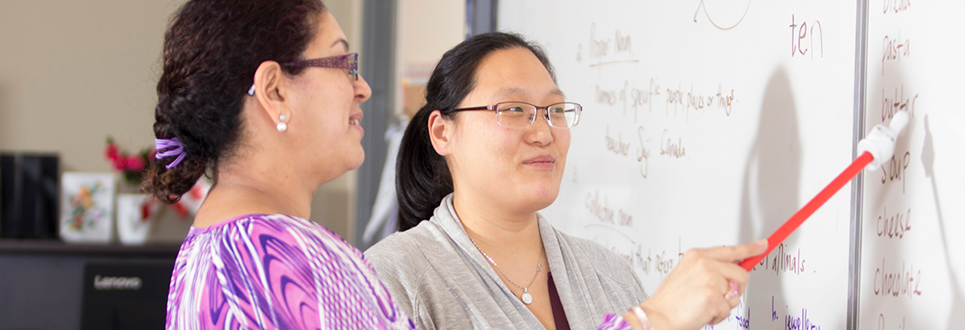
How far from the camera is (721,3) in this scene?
44.3 inches

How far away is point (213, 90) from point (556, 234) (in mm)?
700

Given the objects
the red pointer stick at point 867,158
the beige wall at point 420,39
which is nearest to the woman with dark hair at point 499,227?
the red pointer stick at point 867,158

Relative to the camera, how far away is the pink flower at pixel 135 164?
2814 mm

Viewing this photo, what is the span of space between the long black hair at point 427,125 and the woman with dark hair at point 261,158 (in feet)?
1.17

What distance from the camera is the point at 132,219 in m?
A: 2.72

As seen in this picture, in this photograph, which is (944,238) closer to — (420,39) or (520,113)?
(520,113)

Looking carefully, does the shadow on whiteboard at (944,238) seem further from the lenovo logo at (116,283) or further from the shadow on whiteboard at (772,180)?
the lenovo logo at (116,283)

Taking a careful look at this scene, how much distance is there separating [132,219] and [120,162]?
27cm

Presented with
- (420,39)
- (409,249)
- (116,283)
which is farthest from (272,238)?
(420,39)

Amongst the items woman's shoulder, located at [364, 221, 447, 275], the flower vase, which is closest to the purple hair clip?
woman's shoulder, located at [364, 221, 447, 275]

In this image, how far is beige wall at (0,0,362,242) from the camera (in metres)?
2.79

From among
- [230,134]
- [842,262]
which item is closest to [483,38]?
[230,134]

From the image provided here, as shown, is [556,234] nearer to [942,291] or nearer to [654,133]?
[654,133]

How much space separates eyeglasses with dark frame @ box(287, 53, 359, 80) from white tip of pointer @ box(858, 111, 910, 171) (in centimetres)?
62
